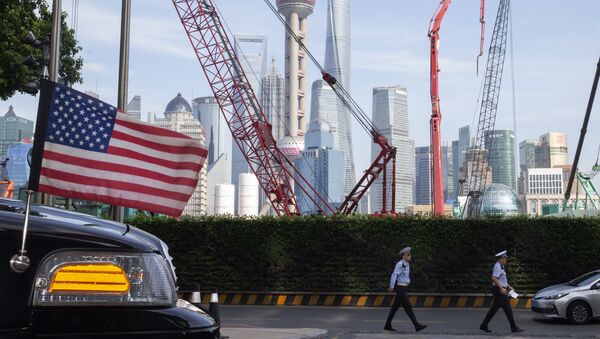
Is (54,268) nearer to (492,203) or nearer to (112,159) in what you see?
(112,159)

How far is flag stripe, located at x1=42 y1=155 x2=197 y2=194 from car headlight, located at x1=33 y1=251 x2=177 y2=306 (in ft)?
5.89

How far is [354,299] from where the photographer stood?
70.2 feet

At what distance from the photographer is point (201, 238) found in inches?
874

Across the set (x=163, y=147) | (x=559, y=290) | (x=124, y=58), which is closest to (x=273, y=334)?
(x=124, y=58)

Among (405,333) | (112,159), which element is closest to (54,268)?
(112,159)

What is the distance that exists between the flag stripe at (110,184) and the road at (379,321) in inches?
345

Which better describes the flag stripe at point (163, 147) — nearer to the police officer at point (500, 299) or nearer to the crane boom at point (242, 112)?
the police officer at point (500, 299)

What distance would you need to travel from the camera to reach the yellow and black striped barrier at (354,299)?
21.1 metres

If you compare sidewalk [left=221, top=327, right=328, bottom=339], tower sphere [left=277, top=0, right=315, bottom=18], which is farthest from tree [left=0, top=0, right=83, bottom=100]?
tower sphere [left=277, top=0, right=315, bottom=18]

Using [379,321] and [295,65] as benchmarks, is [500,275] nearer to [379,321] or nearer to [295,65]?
[379,321]

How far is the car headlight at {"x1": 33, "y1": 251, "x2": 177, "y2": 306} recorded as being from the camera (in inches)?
69.4

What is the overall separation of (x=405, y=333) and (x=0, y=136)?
6759 inches

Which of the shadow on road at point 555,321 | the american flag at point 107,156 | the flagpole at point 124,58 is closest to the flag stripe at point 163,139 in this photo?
the american flag at point 107,156

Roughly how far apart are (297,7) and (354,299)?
171789 mm
